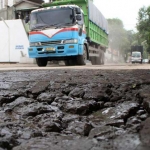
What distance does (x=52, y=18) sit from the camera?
28.0 ft

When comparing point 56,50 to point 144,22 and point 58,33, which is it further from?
point 144,22

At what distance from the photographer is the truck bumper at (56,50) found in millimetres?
8555

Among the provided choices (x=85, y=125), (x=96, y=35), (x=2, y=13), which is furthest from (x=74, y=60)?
(x=2, y=13)

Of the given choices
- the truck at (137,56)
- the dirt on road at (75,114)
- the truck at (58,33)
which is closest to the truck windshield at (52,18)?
the truck at (58,33)

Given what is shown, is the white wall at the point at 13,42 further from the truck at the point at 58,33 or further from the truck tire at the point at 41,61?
the truck at the point at 58,33

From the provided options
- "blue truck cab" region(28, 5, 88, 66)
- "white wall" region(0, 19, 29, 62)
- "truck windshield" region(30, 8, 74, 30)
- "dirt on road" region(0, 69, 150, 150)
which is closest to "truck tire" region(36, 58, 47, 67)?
"blue truck cab" region(28, 5, 88, 66)

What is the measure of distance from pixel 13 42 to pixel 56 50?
7021 millimetres

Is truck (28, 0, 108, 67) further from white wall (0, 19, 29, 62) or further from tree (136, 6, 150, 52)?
tree (136, 6, 150, 52)

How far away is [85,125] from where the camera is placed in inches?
78.0

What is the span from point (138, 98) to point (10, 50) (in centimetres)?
1326

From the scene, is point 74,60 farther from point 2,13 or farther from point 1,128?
point 2,13

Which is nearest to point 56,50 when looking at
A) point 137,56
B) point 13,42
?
point 13,42

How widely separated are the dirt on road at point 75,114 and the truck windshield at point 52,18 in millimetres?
5114

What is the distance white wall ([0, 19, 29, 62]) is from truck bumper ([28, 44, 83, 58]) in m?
5.88
